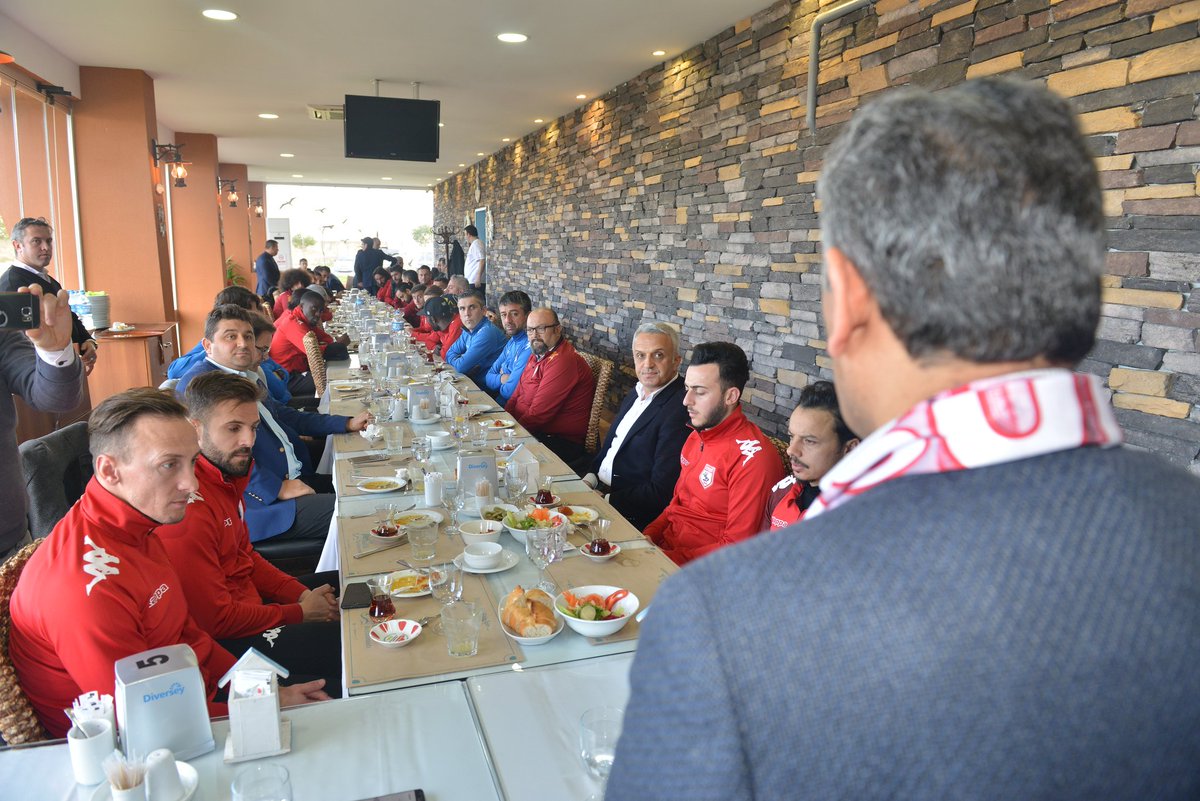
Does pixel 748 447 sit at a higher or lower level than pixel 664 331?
lower

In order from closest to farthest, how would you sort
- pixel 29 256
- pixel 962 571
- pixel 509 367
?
pixel 962 571 < pixel 29 256 < pixel 509 367

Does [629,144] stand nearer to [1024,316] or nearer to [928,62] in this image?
[928,62]

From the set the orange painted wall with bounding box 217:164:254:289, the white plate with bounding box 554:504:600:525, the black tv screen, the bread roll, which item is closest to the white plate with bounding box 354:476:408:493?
the white plate with bounding box 554:504:600:525

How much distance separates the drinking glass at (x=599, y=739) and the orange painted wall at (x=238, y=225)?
16571mm

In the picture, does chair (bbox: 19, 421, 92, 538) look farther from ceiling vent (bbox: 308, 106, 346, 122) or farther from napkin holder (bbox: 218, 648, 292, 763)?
ceiling vent (bbox: 308, 106, 346, 122)

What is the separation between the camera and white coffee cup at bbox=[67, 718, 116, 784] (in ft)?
4.11

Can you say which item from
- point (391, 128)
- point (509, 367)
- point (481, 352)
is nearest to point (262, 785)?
point (509, 367)

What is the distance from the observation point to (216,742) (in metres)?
1.41

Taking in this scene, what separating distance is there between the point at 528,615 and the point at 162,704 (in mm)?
756

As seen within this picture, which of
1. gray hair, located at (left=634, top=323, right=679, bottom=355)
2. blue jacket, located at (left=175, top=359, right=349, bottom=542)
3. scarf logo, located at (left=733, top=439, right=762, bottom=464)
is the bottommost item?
blue jacket, located at (left=175, top=359, right=349, bottom=542)

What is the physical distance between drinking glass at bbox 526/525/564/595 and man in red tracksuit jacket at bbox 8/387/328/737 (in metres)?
0.64

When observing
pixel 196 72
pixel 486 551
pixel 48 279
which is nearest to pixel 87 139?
pixel 196 72

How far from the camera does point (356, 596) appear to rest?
6.40 ft

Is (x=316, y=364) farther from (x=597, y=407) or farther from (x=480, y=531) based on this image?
(x=480, y=531)
